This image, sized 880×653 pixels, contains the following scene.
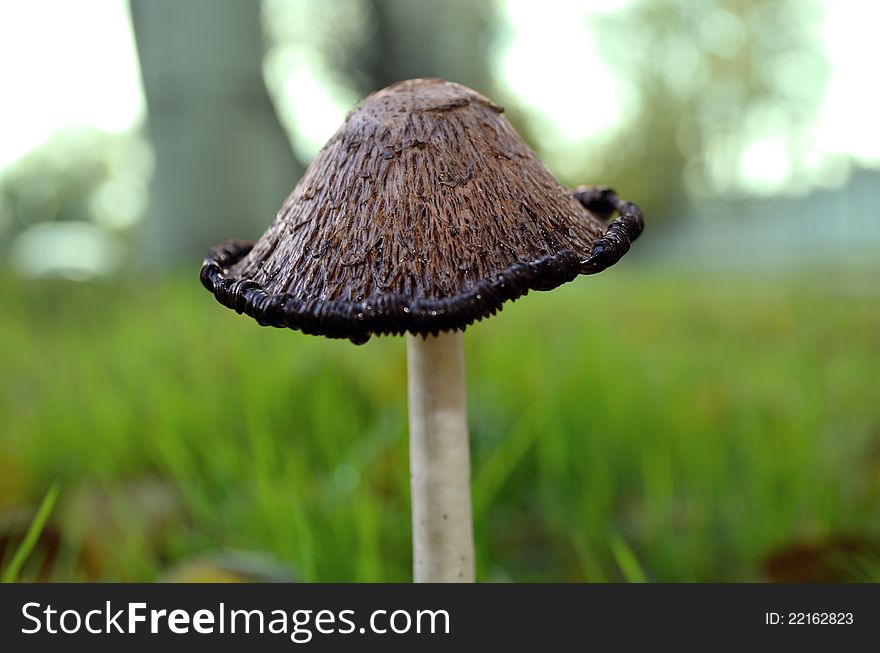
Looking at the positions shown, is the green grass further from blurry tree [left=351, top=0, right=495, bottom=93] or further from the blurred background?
blurry tree [left=351, top=0, right=495, bottom=93]

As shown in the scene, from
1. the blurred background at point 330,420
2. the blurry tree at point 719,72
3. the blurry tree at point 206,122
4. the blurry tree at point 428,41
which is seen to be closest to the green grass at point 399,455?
the blurred background at point 330,420

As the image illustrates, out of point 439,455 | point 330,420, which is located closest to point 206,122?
point 330,420

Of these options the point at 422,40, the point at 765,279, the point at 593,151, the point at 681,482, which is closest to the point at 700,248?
the point at 593,151

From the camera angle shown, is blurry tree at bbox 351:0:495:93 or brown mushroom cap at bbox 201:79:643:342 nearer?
brown mushroom cap at bbox 201:79:643:342

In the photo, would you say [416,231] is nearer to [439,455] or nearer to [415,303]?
[415,303]

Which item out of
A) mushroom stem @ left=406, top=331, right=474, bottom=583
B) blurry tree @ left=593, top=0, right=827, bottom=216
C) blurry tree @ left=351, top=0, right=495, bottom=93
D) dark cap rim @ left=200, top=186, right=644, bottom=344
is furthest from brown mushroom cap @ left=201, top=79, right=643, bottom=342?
blurry tree @ left=593, top=0, right=827, bottom=216

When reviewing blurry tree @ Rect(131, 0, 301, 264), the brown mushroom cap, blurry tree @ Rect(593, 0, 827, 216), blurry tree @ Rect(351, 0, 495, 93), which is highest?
blurry tree @ Rect(593, 0, 827, 216)

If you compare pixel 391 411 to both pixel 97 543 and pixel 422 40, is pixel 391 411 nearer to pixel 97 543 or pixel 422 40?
pixel 97 543
